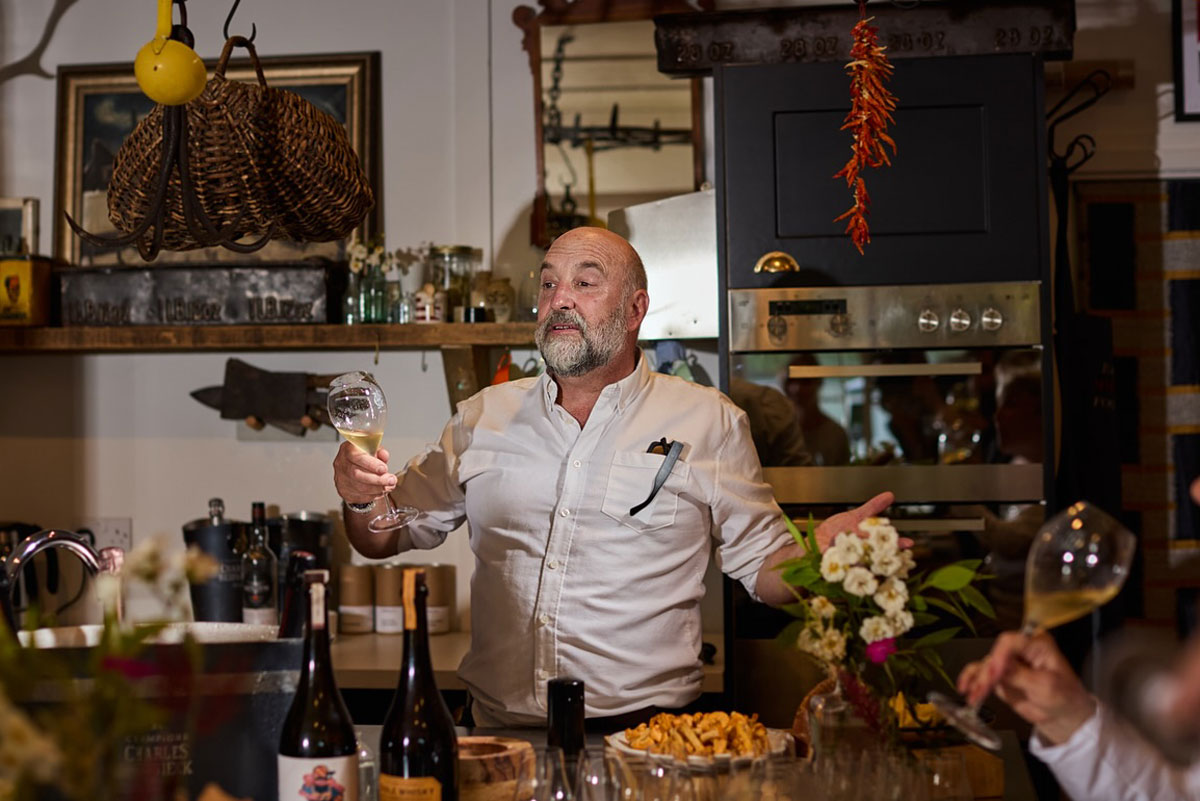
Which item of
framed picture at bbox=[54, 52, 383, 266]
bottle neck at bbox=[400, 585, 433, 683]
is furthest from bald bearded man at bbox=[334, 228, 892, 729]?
framed picture at bbox=[54, 52, 383, 266]

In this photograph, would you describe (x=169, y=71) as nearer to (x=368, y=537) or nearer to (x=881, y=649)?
(x=368, y=537)

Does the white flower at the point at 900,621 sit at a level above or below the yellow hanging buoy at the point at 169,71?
below

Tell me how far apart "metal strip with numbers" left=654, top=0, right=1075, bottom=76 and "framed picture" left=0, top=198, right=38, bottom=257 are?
1.98 meters

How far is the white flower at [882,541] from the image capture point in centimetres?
138

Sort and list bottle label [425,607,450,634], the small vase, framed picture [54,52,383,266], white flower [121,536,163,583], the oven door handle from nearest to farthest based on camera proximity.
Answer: white flower [121,536,163,583]
the oven door handle
the small vase
bottle label [425,607,450,634]
framed picture [54,52,383,266]

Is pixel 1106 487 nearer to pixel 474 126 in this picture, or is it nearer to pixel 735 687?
pixel 735 687

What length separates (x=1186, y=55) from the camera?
130 inches

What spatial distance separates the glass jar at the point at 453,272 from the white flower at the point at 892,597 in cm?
212

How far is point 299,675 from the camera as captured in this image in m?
1.30

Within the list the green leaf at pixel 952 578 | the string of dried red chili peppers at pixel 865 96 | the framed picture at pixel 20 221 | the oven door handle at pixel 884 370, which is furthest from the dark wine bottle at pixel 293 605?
the framed picture at pixel 20 221

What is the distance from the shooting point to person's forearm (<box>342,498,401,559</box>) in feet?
7.21

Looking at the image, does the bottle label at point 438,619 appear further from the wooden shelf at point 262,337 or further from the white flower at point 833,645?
the white flower at point 833,645

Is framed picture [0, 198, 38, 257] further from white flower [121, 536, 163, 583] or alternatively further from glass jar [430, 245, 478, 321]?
white flower [121, 536, 163, 583]

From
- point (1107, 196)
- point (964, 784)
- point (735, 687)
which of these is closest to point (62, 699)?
point (964, 784)
